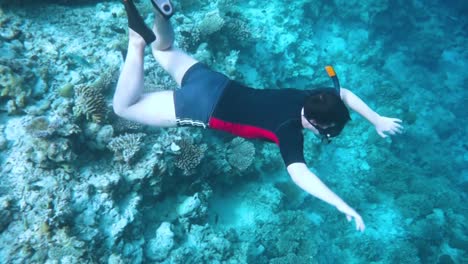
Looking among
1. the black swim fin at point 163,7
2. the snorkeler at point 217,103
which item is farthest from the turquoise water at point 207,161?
the black swim fin at point 163,7

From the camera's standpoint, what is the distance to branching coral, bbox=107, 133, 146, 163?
16.0 ft

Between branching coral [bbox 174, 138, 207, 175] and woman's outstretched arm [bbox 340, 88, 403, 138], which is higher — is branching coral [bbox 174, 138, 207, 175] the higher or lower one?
the lower one

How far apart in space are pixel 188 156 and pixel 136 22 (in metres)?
2.56

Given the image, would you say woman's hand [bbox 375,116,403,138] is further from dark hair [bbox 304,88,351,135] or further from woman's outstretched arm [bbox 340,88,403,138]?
dark hair [bbox 304,88,351,135]

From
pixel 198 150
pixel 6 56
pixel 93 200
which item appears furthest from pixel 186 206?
pixel 6 56

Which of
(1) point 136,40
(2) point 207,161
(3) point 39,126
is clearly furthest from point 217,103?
(3) point 39,126

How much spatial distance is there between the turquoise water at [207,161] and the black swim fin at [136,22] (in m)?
1.66

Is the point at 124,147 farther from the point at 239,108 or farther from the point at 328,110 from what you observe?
the point at 328,110

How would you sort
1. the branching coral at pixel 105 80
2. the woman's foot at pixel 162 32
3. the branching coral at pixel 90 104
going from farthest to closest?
the branching coral at pixel 105 80
the branching coral at pixel 90 104
the woman's foot at pixel 162 32

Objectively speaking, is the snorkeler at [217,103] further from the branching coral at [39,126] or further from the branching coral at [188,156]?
the branching coral at [188,156]

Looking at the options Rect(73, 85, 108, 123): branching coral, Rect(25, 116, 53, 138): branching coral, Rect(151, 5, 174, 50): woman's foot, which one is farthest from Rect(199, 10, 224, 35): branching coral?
Rect(25, 116, 53, 138): branching coral

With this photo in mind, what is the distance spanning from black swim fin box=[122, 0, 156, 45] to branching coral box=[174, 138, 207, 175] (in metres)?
2.17

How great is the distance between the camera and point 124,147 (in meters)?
4.93

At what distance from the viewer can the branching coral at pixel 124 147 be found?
4.89m
